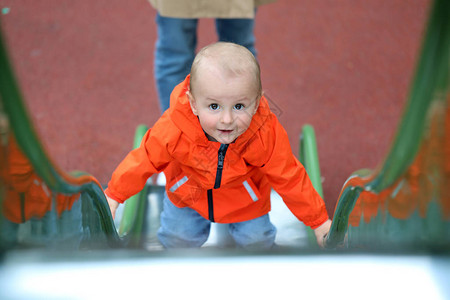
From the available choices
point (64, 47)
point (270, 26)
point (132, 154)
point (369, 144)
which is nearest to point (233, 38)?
point (132, 154)

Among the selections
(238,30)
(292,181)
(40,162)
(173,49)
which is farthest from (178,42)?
(40,162)

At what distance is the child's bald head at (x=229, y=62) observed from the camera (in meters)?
0.64

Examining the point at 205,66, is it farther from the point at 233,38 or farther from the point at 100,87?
the point at 100,87

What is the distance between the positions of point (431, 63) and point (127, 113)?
148 cm

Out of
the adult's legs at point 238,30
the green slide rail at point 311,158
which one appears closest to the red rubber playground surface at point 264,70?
the green slide rail at point 311,158

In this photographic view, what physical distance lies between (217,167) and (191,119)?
0.10m

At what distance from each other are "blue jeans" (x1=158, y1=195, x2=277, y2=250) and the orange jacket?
65mm

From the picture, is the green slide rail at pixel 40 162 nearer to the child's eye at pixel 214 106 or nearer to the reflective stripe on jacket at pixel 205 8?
the child's eye at pixel 214 106

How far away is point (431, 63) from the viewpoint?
12.0 inches

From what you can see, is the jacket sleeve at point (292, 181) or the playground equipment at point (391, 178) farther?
the jacket sleeve at point (292, 181)

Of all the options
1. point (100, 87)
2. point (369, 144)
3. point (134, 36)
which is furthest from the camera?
point (134, 36)

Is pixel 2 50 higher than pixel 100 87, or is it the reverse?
pixel 100 87

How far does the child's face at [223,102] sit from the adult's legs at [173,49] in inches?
19.8

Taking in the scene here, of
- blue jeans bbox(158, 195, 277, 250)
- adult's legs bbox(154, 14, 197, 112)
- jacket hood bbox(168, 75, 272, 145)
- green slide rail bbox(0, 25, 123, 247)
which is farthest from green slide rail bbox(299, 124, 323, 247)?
green slide rail bbox(0, 25, 123, 247)
